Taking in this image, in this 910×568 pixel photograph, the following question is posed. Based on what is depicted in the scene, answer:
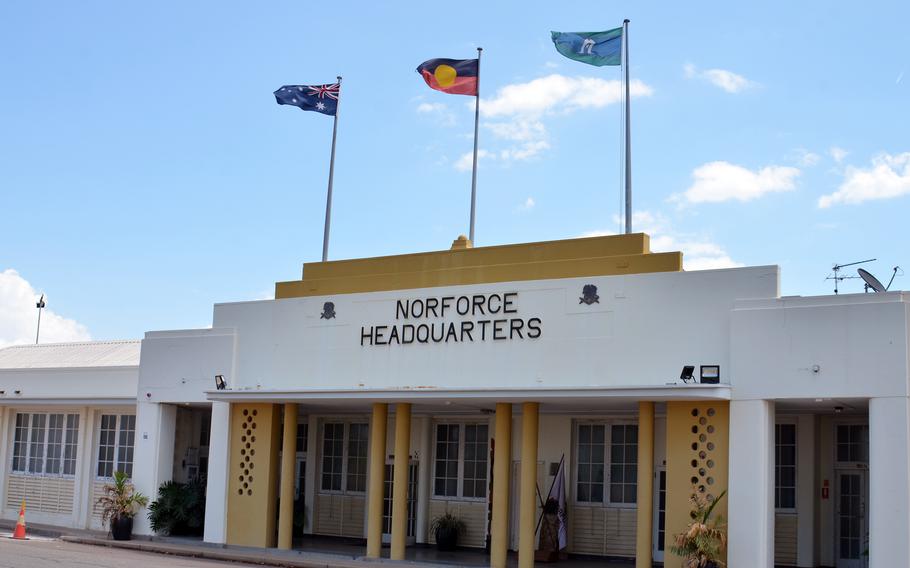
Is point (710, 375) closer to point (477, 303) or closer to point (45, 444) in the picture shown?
point (477, 303)

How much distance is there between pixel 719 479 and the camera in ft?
57.7

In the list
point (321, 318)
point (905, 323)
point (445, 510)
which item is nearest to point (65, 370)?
point (321, 318)

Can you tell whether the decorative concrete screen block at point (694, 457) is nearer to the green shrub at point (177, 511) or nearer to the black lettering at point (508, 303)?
the black lettering at point (508, 303)

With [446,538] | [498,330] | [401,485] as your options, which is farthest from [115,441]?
[498,330]

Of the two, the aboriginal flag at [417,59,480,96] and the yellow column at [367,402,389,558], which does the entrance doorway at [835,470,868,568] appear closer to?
the yellow column at [367,402,389,558]

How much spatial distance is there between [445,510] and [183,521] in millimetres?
5944

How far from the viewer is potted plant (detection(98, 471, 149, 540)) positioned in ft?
78.6

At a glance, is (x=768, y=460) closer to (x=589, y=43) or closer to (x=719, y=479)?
(x=719, y=479)

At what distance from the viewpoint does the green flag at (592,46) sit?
22.0 metres

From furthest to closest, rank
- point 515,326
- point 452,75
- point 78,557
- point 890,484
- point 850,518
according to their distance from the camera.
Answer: point 452,75
point 515,326
point 850,518
point 78,557
point 890,484

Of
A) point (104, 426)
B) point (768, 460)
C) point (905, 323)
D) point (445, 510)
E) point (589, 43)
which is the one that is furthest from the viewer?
point (104, 426)

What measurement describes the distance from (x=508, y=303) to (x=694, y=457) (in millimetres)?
4626

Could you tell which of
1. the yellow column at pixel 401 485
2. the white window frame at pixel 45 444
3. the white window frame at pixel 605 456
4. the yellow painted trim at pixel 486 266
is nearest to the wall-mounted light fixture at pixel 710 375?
the yellow painted trim at pixel 486 266

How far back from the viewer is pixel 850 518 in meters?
20.1
